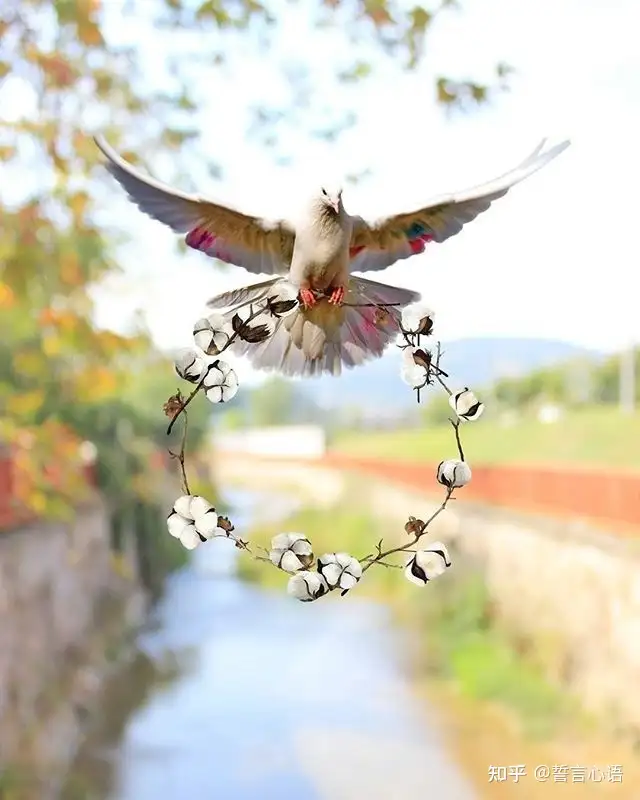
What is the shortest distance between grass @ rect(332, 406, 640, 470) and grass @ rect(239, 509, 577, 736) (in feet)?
0.44

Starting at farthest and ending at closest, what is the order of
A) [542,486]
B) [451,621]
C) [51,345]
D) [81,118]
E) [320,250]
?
[451,621]
[542,486]
[51,345]
[81,118]
[320,250]

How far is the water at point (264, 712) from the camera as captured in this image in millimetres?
1372

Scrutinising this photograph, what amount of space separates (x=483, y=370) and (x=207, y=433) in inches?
22.9

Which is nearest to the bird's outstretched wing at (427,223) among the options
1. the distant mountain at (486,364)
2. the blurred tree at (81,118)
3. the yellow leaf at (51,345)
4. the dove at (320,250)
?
the dove at (320,250)

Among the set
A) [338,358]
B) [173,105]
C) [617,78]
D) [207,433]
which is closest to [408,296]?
[338,358]

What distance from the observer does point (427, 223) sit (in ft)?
1.46

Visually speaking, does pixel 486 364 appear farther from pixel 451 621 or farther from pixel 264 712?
pixel 264 712

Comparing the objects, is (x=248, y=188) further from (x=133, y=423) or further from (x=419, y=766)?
(x=419, y=766)

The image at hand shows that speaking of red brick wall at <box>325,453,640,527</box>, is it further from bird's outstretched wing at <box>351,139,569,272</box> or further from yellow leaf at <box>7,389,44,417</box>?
bird's outstretched wing at <box>351,139,569,272</box>

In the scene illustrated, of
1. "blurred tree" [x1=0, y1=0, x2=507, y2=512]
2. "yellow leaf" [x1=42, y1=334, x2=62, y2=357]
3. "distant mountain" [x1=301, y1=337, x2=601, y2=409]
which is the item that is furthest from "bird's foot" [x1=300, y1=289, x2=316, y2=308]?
"yellow leaf" [x1=42, y1=334, x2=62, y2=357]

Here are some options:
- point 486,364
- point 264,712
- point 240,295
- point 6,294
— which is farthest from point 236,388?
point 264,712

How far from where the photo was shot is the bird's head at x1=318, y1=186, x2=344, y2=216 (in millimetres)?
399

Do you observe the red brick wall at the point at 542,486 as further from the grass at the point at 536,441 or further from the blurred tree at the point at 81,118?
the blurred tree at the point at 81,118

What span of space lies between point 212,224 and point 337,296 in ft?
0.27
